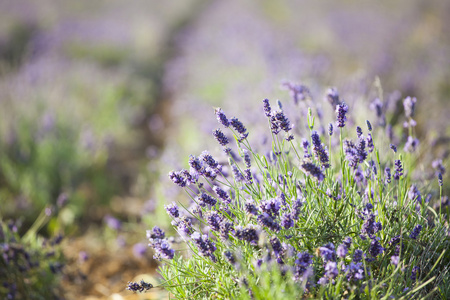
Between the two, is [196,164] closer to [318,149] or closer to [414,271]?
[318,149]

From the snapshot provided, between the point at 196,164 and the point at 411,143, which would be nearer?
Answer: the point at 196,164

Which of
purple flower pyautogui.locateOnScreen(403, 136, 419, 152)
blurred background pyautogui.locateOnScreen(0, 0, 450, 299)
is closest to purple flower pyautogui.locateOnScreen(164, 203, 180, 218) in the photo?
blurred background pyautogui.locateOnScreen(0, 0, 450, 299)

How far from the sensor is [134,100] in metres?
5.97

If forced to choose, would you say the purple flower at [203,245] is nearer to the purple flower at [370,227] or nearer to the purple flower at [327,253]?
the purple flower at [327,253]

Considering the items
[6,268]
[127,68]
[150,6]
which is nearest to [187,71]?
[127,68]

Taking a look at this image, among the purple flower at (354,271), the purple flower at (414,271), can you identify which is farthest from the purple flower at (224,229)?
the purple flower at (414,271)

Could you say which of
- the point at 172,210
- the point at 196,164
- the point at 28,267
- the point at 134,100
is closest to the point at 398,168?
the point at 196,164

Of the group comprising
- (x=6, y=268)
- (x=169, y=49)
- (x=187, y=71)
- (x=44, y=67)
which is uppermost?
(x=169, y=49)

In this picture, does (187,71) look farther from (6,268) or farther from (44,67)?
(6,268)

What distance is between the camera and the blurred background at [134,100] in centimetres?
292

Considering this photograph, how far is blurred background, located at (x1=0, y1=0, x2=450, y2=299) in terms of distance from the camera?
292 cm

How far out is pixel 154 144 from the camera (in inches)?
200

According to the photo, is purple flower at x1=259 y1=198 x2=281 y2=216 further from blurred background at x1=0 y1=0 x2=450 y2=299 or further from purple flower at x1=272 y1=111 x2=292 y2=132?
blurred background at x1=0 y1=0 x2=450 y2=299

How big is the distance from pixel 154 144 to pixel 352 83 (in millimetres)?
2867
